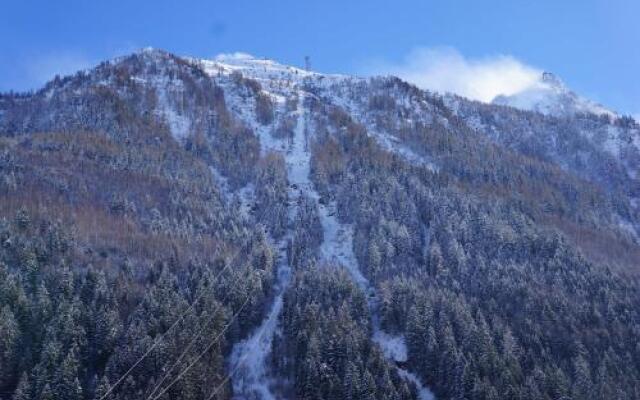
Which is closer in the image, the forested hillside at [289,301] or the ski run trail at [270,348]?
the forested hillside at [289,301]

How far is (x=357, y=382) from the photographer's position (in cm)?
11138

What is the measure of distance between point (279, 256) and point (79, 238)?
166 ft

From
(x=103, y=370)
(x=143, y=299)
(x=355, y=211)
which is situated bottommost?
(x=103, y=370)

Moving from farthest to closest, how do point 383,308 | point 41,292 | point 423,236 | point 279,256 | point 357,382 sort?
point 423,236
point 279,256
point 383,308
point 41,292
point 357,382

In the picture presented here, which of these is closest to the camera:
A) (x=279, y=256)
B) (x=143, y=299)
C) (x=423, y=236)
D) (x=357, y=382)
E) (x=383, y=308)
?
(x=357, y=382)

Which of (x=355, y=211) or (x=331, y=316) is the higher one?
(x=355, y=211)

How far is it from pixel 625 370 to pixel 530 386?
24772 mm

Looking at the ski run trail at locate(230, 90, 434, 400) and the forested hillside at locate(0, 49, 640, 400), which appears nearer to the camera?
the forested hillside at locate(0, 49, 640, 400)

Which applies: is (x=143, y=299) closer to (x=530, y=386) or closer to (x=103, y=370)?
(x=103, y=370)

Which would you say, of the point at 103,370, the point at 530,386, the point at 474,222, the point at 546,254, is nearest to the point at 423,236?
the point at 474,222

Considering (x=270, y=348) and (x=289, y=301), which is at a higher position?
(x=289, y=301)

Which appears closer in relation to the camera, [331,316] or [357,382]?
[357,382]

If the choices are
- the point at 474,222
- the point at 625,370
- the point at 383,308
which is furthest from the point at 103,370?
the point at 474,222

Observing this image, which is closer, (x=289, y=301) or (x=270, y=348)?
(x=270, y=348)
